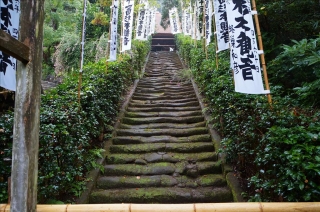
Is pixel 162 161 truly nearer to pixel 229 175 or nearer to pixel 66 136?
pixel 229 175

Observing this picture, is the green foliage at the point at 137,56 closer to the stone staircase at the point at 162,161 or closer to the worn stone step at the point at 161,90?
the worn stone step at the point at 161,90

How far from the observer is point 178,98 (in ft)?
28.2

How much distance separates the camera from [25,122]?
2148 mm

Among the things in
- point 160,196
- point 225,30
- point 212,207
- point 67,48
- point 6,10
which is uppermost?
point 67,48

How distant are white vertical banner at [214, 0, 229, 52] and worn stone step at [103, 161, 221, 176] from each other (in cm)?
323

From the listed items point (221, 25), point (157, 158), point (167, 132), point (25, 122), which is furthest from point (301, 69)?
point (25, 122)

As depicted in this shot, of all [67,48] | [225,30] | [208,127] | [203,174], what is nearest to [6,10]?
[203,174]

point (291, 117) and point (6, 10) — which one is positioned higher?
point (6, 10)

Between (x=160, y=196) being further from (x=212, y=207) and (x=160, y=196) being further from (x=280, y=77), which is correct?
(x=280, y=77)

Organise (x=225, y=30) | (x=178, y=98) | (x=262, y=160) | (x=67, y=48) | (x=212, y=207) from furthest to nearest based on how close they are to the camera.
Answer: (x=67, y=48), (x=178, y=98), (x=225, y=30), (x=262, y=160), (x=212, y=207)

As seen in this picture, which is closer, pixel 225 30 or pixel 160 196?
pixel 160 196

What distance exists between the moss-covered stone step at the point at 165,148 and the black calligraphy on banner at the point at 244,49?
1.87m

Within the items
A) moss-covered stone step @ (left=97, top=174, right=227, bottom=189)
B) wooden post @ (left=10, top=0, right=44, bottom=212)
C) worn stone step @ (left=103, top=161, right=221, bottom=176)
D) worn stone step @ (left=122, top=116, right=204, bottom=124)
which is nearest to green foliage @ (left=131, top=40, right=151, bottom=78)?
worn stone step @ (left=122, top=116, right=204, bottom=124)

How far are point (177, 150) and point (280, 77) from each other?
9.40 feet
